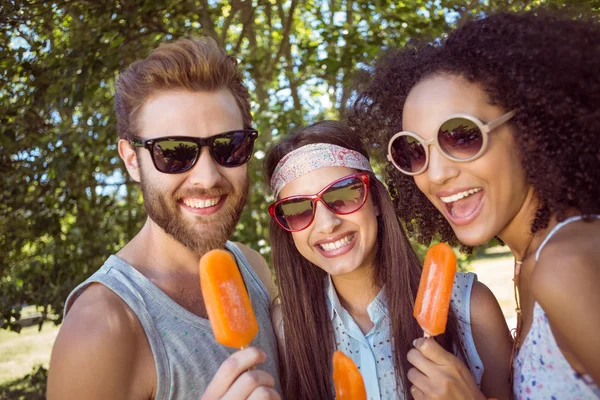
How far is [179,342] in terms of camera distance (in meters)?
2.74

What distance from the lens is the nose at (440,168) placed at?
7.78ft

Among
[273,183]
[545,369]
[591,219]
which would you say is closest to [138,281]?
[273,183]

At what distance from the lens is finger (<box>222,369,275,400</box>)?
221 centimetres

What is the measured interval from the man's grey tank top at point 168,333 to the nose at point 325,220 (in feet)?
2.53

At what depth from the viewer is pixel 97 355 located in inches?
95.6

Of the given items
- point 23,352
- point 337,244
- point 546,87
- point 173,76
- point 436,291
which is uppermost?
point 173,76

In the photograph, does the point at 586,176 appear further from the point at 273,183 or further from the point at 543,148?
the point at 273,183

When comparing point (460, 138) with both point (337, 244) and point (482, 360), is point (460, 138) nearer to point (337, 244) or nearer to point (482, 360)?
point (337, 244)

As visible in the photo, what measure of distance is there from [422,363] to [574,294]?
2.42 feet

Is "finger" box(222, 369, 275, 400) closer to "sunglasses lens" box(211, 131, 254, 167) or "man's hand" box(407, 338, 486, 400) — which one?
"man's hand" box(407, 338, 486, 400)

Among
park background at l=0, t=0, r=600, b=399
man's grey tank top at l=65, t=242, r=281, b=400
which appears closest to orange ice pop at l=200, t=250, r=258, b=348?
man's grey tank top at l=65, t=242, r=281, b=400

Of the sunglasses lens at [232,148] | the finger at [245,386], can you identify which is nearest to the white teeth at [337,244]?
the sunglasses lens at [232,148]

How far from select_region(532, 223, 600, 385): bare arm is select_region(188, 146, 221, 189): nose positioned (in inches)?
63.5

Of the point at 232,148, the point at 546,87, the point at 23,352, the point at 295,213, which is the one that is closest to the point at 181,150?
the point at 232,148
